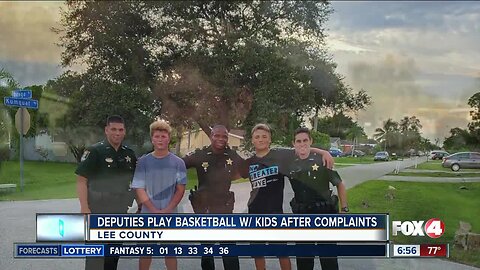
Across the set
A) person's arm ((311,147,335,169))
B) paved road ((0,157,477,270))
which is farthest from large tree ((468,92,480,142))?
person's arm ((311,147,335,169))

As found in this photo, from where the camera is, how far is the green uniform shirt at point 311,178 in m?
3.57

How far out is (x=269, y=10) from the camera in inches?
135

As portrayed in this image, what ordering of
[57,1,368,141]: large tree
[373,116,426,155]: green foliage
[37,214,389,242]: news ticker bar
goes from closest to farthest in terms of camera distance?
[57,1,368,141]: large tree → [37,214,389,242]: news ticker bar → [373,116,426,155]: green foliage

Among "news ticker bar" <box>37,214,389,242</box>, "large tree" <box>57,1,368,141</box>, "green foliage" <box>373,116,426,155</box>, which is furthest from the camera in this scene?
"green foliage" <box>373,116,426,155</box>

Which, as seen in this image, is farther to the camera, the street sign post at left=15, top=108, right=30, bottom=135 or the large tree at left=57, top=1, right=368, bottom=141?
the street sign post at left=15, top=108, right=30, bottom=135

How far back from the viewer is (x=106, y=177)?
3.62m

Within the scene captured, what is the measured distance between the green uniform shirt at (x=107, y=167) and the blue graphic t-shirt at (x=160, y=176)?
62 millimetres

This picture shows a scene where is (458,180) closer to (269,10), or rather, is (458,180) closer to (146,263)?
(269,10)

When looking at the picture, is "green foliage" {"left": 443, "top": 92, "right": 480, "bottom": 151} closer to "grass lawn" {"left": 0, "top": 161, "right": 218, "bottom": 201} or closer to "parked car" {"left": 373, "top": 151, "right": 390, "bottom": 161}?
"parked car" {"left": 373, "top": 151, "right": 390, "bottom": 161}

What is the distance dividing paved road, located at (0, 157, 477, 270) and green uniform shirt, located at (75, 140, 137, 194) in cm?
19

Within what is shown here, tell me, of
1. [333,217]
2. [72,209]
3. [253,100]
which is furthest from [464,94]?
[72,209]

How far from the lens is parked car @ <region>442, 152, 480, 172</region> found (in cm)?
356

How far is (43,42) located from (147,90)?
0.75 metres

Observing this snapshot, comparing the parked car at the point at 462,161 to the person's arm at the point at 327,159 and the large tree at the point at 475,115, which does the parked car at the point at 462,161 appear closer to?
the large tree at the point at 475,115
